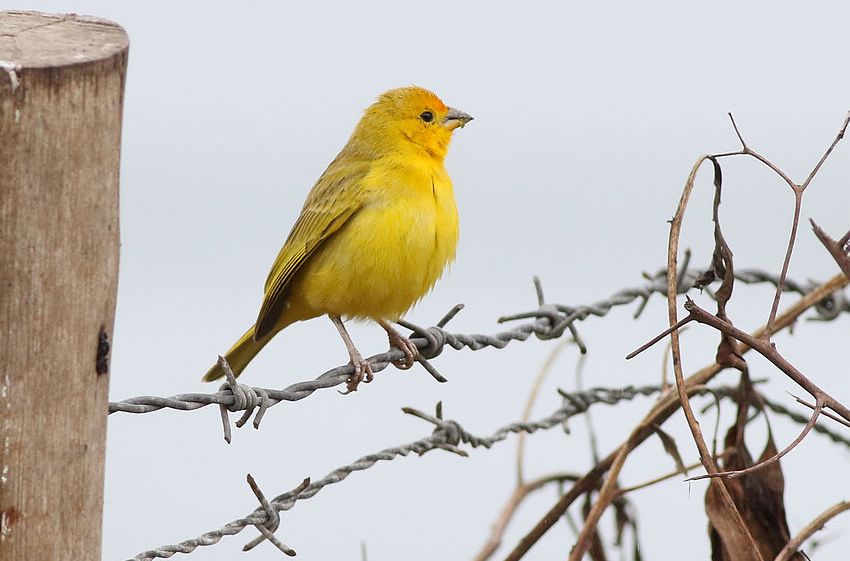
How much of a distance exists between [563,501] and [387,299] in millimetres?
978

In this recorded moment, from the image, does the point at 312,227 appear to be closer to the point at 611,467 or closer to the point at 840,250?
the point at 611,467

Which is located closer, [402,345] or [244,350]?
[402,345]

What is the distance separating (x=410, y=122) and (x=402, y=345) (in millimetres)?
1147

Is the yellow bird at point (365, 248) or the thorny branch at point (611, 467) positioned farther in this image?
the yellow bird at point (365, 248)

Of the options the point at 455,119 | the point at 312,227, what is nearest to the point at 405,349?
the point at 312,227

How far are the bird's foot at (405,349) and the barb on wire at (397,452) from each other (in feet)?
0.92

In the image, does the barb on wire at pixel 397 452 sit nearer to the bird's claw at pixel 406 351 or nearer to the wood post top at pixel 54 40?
the bird's claw at pixel 406 351

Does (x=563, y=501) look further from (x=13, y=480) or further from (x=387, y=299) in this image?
(x=13, y=480)

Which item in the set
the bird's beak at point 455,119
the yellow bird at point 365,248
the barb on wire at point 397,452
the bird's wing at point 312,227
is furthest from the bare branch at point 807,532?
the bird's beak at point 455,119

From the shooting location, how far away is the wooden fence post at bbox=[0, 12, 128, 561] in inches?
86.7

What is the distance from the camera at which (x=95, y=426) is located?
241 centimetres

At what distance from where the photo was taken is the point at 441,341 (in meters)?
4.27

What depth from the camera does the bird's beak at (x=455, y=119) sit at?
17.8 feet

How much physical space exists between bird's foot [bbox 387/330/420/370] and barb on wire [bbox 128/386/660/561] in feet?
0.92
